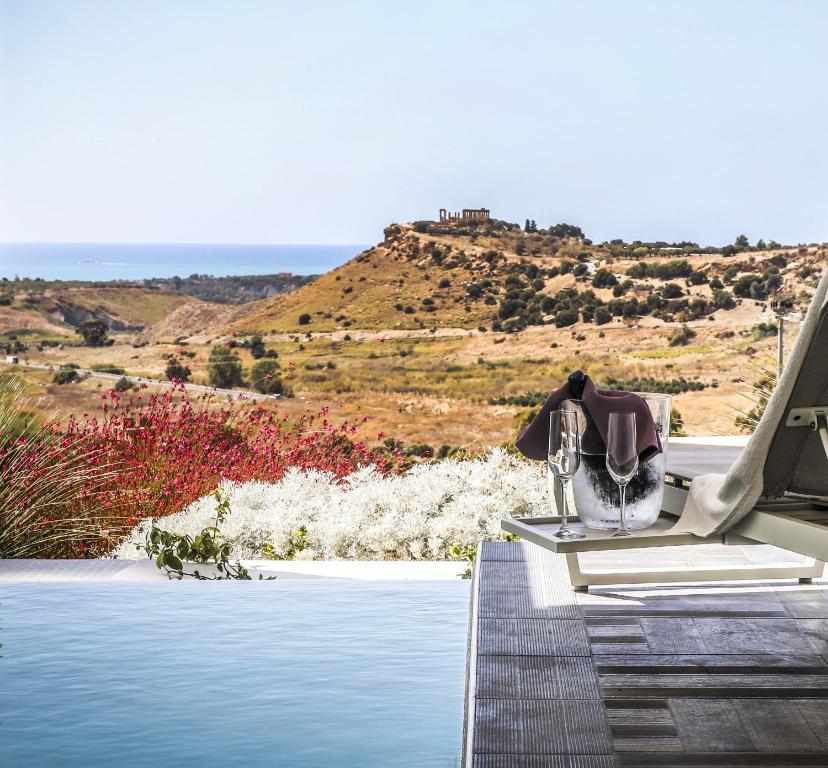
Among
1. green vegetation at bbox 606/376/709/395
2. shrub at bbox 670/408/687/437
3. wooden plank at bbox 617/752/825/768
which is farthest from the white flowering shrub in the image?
wooden plank at bbox 617/752/825/768

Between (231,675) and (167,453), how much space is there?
3.44m

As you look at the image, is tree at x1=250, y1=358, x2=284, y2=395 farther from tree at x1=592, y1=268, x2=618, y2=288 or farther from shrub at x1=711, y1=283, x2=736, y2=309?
shrub at x1=711, y1=283, x2=736, y2=309

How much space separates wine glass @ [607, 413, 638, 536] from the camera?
2775mm

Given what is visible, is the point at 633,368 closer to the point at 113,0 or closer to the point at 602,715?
the point at 113,0

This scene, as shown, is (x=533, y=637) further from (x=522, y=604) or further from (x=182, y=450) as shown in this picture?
(x=182, y=450)

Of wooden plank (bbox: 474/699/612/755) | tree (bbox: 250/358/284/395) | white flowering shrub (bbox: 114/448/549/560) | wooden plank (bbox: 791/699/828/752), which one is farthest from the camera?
tree (bbox: 250/358/284/395)

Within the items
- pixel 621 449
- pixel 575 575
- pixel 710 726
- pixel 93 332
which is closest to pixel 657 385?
pixel 93 332

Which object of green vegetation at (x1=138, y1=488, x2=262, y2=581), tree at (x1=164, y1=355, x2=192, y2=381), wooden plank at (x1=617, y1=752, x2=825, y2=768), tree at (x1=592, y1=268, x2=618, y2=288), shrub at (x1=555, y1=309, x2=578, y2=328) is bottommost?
green vegetation at (x1=138, y1=488, x2=262, y2=581)

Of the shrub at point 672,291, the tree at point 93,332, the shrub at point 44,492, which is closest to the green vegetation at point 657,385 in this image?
the shrub at point 672,291

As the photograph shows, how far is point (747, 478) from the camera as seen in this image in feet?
8.62

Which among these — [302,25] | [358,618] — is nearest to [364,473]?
[358,618]

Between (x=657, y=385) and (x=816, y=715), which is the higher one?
(x=657, y=385)

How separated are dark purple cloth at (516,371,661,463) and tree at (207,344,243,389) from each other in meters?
5.20

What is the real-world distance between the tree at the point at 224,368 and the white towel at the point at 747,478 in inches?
222
